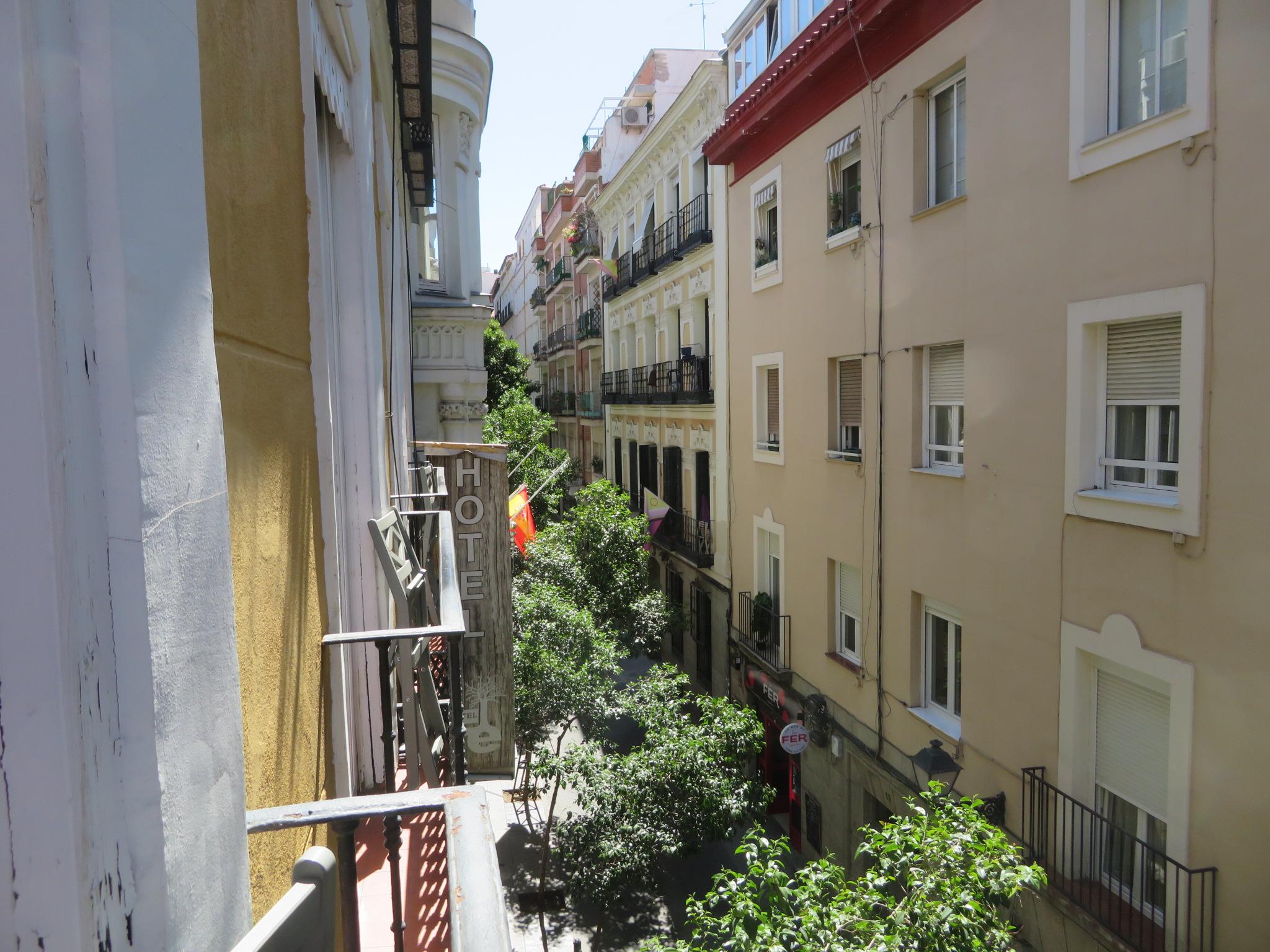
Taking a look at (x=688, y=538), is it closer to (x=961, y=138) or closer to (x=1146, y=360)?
(x=961, y=138)

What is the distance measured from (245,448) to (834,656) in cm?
1182

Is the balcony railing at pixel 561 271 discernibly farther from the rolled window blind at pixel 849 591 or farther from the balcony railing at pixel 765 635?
the rolled window blind at pixel 849 591

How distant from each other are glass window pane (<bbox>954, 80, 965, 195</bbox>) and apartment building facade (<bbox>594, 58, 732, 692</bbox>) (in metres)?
7.50

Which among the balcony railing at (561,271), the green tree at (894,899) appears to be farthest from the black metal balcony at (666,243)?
the green tree at (894,899)

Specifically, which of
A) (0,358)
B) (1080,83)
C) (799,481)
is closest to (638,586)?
(799,481)

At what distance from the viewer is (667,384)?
22375 millimetres

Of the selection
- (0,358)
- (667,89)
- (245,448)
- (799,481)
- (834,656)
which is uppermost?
(667,89)

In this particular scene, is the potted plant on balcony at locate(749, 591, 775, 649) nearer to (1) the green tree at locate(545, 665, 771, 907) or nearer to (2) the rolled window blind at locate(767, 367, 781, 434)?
(2) the rolled window blind at locate(767, 367, 781, 434)

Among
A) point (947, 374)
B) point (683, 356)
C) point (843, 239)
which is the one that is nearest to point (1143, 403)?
point (947, 374)

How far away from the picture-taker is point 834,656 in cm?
1273

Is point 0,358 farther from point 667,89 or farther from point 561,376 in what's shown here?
point 561,376

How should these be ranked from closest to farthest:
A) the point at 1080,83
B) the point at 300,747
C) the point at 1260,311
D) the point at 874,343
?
the point at 300,747
the point at 1260,311
the point at 1080,83
the point at 874,343

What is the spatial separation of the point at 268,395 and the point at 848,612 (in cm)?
1145

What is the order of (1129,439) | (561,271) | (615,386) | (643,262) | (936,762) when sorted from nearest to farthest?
1. (1129,439)
2. (936,762)
3. (643,262)
4. (615,386)
5. (561,271)
